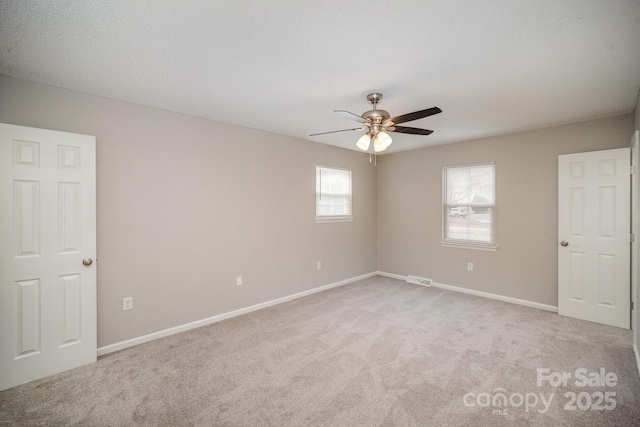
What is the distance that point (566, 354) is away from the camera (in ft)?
8.93

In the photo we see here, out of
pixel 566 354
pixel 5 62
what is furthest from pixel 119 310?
pixel 566 354

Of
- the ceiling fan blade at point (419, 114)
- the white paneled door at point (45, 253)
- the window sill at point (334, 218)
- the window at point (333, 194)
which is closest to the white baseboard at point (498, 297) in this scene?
the window sill at point (334, 218)

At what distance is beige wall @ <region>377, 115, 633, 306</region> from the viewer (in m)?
3.83

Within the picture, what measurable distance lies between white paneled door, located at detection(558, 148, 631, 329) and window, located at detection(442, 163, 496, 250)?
34.7 inches

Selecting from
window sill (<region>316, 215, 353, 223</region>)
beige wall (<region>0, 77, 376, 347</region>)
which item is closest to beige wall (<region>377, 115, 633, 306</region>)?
window sill (<region>316, 215, 353, 223</region>)

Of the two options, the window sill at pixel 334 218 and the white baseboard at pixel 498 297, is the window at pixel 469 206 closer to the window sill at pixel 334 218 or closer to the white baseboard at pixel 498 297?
the white baseboard at pixel 498 297

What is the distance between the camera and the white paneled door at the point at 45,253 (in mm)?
2275

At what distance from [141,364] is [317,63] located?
3.00 m

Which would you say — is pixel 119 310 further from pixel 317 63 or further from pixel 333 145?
pixel 333 145

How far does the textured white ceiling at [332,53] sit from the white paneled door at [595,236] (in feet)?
2.29

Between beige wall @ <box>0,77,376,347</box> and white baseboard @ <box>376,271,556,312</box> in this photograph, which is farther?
white baseboard @ <box>376,271,556,312</box>

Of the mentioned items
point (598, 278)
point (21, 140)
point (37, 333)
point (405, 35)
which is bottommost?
point (37, 333)

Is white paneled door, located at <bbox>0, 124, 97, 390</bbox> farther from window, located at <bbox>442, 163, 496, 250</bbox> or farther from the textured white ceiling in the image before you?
window, located at <bbox>442, 163, 496, 250</bbox>

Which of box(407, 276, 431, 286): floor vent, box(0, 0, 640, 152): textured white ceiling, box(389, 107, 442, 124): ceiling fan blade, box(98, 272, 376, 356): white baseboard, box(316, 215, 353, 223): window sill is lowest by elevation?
box(98, 272, 376, 356): white baseboard
